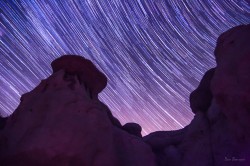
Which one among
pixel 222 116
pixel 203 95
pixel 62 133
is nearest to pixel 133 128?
pixel 203 95

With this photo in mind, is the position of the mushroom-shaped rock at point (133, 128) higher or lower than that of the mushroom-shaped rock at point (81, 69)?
lower

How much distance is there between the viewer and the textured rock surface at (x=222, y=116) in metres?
9.52

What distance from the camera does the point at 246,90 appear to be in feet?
29.9

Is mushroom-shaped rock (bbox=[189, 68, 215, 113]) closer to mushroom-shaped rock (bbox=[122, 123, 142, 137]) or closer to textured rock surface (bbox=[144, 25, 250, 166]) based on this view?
textured rock surface (bbox=[144, 25, 250, 166])

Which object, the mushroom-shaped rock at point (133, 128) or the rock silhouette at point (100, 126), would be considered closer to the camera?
the rock silhouette at point (100, 126)

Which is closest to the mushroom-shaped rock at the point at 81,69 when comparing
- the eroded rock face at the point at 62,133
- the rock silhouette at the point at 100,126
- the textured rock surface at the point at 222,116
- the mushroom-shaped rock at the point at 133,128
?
the rock silhouette at the point at 100,126

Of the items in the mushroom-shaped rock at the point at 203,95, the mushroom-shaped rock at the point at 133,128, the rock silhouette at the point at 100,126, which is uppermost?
the rock silhouette at the point at 100,126

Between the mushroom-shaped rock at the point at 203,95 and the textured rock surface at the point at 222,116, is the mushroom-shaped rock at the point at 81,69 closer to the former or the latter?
the textured rock surface at the point at 222,116

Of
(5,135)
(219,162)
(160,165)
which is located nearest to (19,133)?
(5,135)

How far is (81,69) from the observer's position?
573 inches

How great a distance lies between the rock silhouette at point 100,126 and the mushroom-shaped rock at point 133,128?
3.68 m

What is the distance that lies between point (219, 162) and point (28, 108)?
991cm

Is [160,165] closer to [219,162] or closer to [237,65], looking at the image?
[219,162]

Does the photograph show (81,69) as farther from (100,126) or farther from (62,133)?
(62,133)
